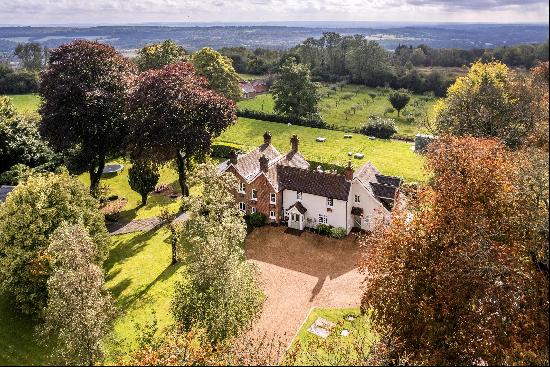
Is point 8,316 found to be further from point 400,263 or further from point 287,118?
point 287,118

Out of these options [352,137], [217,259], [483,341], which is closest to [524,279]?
[483,341]

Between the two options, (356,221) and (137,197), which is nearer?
(356,221)

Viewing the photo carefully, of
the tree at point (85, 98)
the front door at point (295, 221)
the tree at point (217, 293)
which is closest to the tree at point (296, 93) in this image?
the tree at point (85, 98)

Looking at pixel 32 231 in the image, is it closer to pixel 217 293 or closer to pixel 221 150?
pixel 217 293

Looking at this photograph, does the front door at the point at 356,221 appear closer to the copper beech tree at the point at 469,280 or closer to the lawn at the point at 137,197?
the copper beech tree at the point at 469,280

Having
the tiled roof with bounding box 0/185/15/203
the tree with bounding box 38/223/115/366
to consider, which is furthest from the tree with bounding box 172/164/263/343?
the tiled roof with bounding box 0/185/15/203

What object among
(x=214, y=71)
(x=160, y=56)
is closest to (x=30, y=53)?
(x=160, y=56)

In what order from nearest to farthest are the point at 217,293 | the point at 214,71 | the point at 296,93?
1. the point at 217,293
2. the point at 214,71
3. the point at 296,93

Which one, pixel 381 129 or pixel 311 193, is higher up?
pixel 381 129
